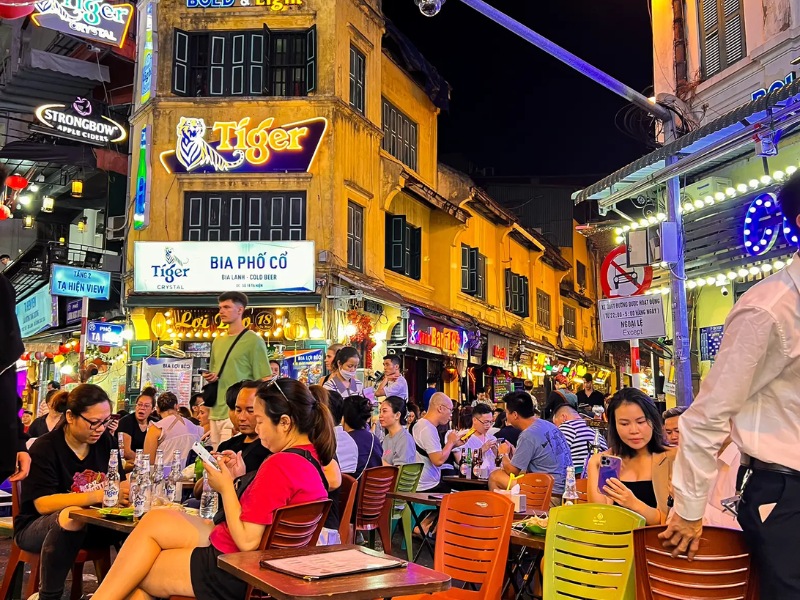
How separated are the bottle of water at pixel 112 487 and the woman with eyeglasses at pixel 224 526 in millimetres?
1204

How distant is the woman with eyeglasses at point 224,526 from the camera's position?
13.2 ft

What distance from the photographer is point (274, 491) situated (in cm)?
411

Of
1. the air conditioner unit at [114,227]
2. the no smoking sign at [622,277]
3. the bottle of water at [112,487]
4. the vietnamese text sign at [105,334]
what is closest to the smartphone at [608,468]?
the bottle of water at [112,487]

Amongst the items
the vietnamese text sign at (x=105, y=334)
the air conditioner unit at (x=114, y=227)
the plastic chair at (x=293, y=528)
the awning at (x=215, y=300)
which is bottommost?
the plastic chair at (x=293, y=528)

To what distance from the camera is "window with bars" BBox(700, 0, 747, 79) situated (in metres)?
13.3

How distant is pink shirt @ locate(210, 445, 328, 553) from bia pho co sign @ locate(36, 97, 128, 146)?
50.6 feet

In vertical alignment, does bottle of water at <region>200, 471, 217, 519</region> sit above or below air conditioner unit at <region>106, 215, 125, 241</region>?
below

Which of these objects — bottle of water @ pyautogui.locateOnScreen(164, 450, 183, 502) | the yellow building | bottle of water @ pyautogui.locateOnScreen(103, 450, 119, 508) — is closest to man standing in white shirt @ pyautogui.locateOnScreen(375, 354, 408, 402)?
the yellow building

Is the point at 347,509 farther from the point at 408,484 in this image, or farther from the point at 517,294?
the point at 517,294

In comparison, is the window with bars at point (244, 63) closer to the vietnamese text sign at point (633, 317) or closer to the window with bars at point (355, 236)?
the window with bars at point (355, 236)

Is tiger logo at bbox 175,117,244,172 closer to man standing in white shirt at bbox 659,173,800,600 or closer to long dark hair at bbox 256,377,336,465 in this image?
long dark hair at bbox 256,377,336,465

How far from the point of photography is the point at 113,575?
4.19 metres

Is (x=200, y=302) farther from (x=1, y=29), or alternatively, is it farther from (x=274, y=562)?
(x=1, y=29)

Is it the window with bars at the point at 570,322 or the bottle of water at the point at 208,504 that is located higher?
the window with bars at the point at 570,322
